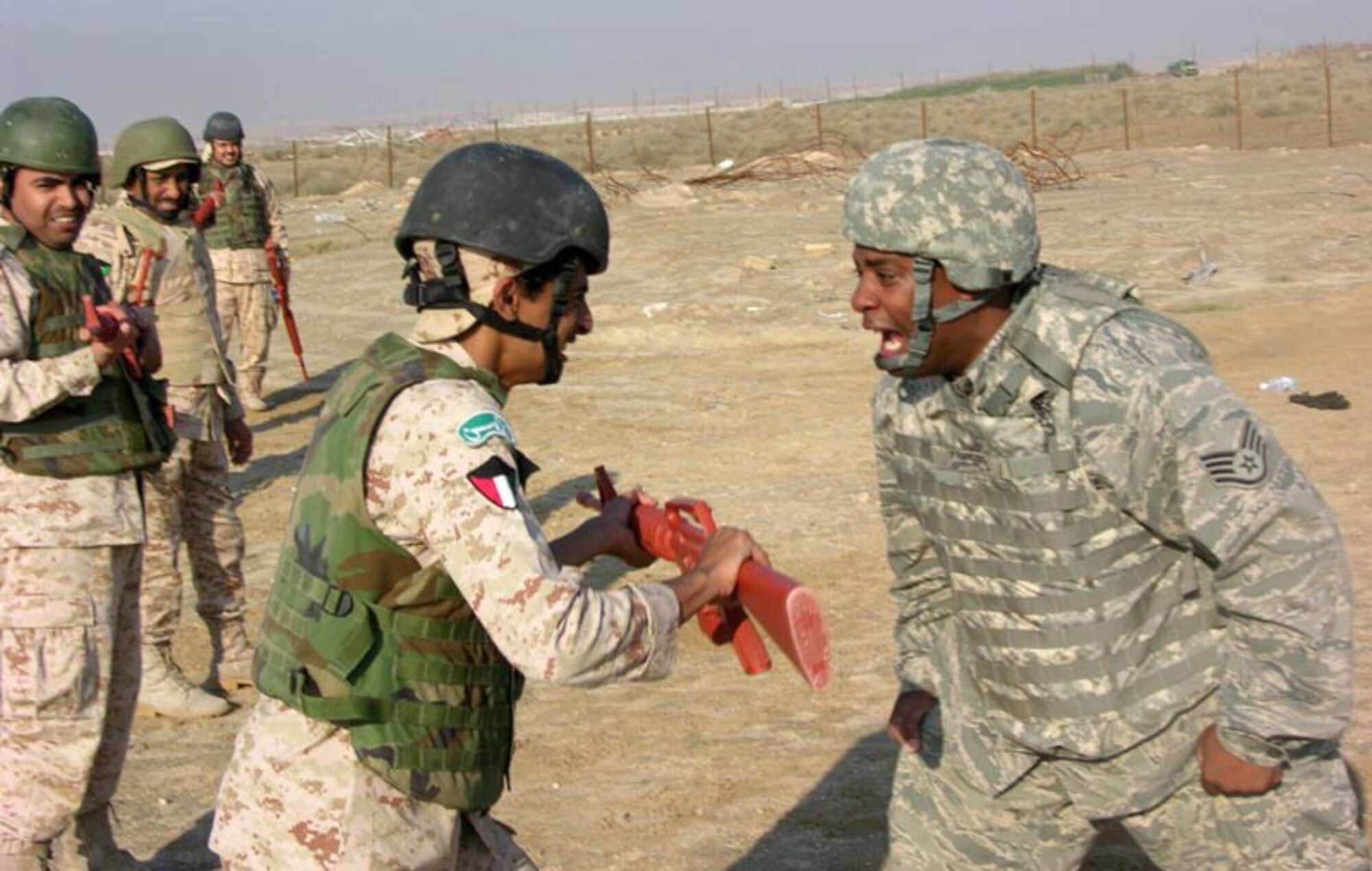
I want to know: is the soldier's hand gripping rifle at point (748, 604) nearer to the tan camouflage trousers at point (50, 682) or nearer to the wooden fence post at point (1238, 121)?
the tan camouflage trousers at point (50, 682)

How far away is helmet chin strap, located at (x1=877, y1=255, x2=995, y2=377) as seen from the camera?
3250mm

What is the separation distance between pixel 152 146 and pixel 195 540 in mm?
1524

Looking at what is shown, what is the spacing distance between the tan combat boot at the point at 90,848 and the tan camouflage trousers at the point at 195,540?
1555 mm

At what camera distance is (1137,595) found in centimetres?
326

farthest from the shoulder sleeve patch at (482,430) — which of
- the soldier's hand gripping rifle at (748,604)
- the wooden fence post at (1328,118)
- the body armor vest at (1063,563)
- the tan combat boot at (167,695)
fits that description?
the wooden fence post at (1328,118)

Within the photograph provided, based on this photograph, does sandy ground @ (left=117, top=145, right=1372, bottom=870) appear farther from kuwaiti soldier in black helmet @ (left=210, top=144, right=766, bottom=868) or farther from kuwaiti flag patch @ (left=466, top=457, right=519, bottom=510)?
kuwaiti flag patch @ (left=466, top=457, right=519, bottom=510)

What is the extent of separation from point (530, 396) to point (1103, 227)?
10008mm

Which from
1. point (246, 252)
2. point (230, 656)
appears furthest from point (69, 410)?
point (246, 252)

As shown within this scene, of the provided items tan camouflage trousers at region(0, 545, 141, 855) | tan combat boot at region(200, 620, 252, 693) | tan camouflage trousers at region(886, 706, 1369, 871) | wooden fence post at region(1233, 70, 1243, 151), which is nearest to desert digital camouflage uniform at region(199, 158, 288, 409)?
tan combat boot at region(200, 620, 252, 693)

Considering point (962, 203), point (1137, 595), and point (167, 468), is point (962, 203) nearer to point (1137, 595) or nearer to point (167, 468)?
point (1137, 595)

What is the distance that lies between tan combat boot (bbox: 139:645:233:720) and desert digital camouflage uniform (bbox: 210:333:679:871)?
3956mm

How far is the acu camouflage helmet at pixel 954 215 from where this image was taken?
3.22 meters

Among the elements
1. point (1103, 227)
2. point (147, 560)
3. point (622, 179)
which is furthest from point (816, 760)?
point (622, 179)

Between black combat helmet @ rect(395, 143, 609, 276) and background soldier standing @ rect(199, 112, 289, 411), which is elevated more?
black combat helmet @ rect(395, 143, 609, 276)
